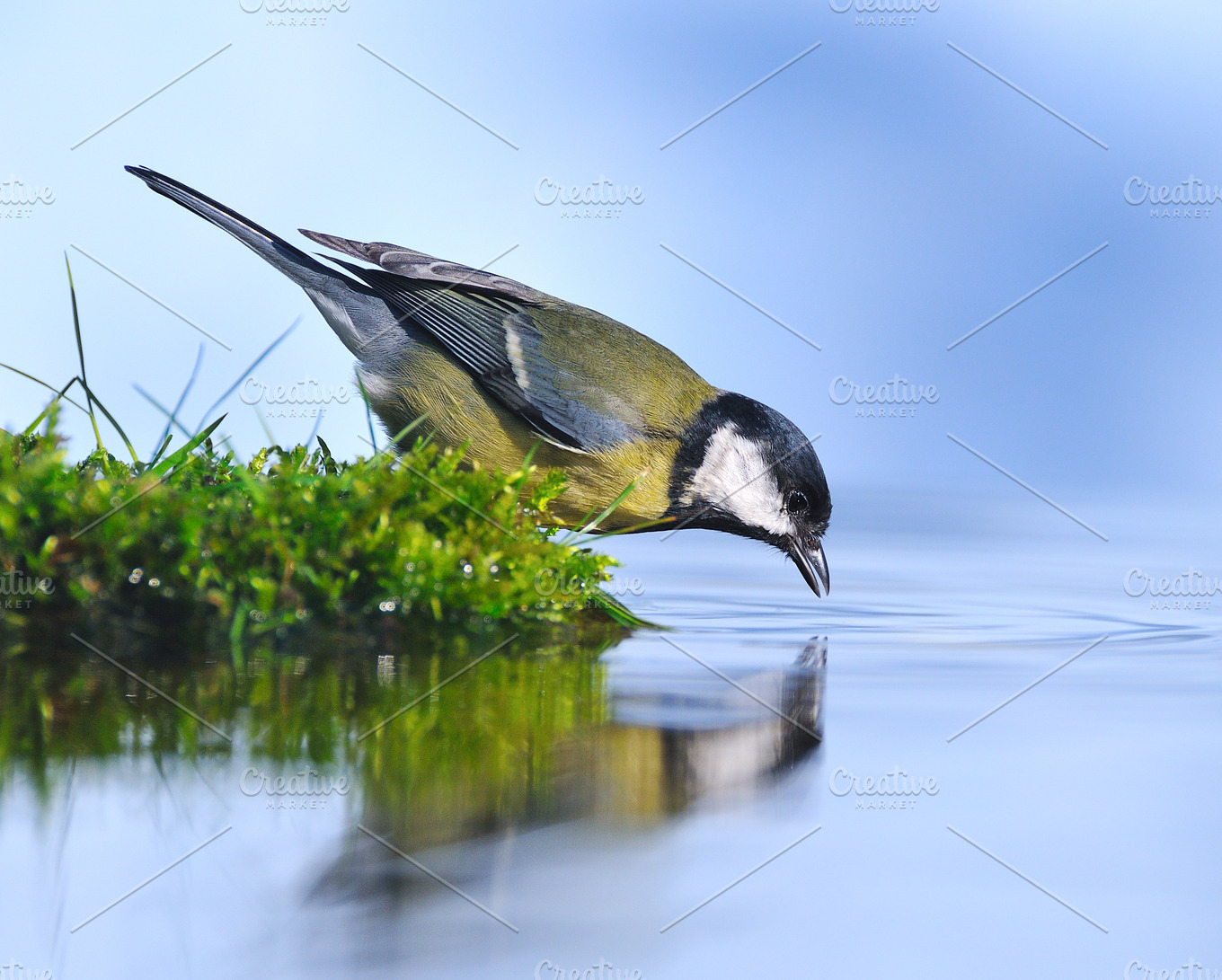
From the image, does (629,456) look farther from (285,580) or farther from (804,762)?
(804,762)

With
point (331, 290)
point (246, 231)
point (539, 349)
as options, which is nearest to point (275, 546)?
point (539, 349)

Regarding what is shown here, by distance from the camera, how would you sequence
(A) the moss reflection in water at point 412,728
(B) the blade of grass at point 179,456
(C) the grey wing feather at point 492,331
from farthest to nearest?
(C) the grey wing feather at point 492,331
(B) the blade of grass at point 179,456
(A) the moss reflection in water at point 412,728

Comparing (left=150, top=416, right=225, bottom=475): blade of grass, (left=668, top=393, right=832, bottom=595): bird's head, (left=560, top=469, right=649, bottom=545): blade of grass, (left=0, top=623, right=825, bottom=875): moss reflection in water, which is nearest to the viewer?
(left=0, top=623, right=825, bottom=875): moss reflection in water

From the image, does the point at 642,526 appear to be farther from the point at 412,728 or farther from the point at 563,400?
the point at 412,728

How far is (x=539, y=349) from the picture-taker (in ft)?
14.2

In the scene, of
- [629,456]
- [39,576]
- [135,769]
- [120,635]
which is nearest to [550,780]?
[135,769]

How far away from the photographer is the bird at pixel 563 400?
165 inches

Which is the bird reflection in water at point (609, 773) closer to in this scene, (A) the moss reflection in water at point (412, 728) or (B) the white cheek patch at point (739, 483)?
(A) the moss reflection in water at point (412, 728)

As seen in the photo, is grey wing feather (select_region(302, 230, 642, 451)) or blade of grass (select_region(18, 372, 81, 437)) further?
grey wing feather (select_region(302, 230, 642, 451))
